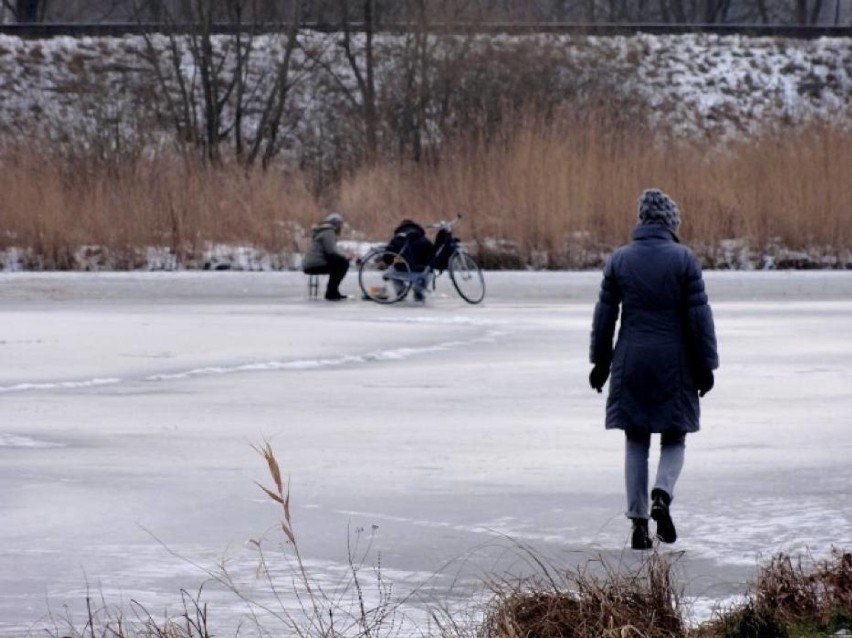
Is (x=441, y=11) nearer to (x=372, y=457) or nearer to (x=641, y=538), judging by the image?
(x=372, y=457)

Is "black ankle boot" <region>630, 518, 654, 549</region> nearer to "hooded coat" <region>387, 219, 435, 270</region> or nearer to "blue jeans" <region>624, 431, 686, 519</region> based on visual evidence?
"blue jeans" <region>624, 431, 686, 519</region>

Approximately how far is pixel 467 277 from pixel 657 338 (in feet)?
48.1

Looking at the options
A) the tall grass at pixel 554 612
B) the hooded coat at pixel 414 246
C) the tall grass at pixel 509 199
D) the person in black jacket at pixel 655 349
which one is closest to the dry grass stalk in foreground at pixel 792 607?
the tall grass at pixel 554 612

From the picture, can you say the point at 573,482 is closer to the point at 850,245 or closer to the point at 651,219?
the point at 651,219

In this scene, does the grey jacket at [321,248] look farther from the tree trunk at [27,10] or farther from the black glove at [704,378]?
the tree trunk at [27,10]

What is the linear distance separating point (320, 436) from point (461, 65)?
103 feet

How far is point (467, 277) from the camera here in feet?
70.2

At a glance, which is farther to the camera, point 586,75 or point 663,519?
point 586,75

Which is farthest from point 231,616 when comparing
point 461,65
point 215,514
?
point 461,65

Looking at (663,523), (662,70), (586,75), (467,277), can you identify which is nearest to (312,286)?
(467,277)

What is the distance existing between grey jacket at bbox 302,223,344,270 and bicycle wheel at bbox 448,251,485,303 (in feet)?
4.82

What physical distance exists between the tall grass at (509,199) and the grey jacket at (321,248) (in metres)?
3.93

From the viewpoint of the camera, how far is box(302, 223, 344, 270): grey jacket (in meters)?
21.4

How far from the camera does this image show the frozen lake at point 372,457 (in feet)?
21.1
